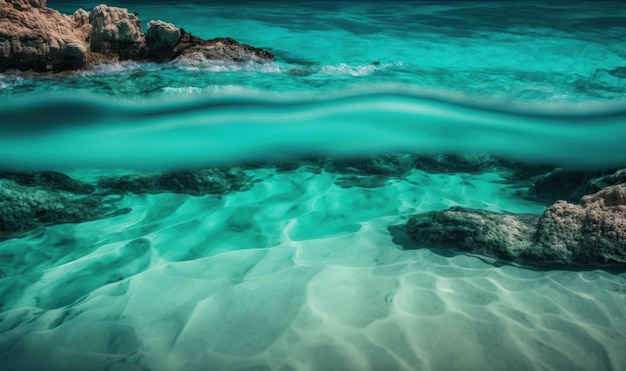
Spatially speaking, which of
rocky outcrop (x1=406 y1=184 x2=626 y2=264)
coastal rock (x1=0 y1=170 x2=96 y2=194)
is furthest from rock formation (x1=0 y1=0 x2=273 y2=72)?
rocky outcrop (x1=406 y1=184 x2=626 y2=264)

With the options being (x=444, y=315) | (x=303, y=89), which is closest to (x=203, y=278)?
(x=444, y=315)

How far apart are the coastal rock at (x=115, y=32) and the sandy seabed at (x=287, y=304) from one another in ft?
10.7

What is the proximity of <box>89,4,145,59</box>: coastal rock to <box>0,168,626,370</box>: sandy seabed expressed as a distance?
129 inches

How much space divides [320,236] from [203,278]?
158 centimetres

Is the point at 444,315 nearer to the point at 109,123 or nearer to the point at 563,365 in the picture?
the point at 563,365

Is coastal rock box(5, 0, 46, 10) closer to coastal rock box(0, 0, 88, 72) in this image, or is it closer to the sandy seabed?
coastal rock box(0, 0, 88, 72)

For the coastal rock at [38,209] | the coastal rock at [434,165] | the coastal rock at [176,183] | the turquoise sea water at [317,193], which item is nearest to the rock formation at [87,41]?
the turquoise sea water at [317,193]

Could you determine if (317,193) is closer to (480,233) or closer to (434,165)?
(434,165)

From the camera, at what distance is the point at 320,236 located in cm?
474

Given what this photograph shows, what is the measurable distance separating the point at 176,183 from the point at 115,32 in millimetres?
2725

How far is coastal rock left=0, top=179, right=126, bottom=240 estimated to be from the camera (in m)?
4.83

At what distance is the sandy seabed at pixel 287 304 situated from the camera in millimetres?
2416

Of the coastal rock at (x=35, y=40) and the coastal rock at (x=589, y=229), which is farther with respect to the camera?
the coastal rock at (x=35, y=40)

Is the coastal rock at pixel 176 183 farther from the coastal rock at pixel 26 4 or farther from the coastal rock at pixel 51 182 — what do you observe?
the coastal rock at pixel 26 4
